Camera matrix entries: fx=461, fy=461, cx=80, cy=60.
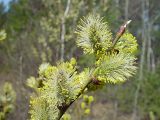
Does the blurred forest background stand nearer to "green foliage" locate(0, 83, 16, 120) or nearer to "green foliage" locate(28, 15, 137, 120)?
"green foliage" locate(0, 83, 16, 120)

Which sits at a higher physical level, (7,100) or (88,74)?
(7,100)

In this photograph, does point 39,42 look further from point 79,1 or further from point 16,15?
point 16,15

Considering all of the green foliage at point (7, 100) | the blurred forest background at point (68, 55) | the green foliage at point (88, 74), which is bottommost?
the green foliage at point (88, 74)

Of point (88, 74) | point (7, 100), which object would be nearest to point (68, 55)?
point (7, 100)

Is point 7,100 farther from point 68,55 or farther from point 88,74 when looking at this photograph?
point 68,55

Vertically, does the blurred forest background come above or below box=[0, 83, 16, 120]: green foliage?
above

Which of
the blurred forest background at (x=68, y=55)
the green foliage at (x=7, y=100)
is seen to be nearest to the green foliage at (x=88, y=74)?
the green foliage at (x=7, y=100)

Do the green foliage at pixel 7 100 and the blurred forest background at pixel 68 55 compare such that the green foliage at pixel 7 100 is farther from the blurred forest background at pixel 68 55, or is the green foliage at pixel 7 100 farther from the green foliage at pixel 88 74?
the blurred forest background at pixel 68 55

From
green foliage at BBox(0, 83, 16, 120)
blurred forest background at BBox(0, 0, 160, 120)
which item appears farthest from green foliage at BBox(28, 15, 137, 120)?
blurred forest background at BBox(0, 0, 160, 120)
